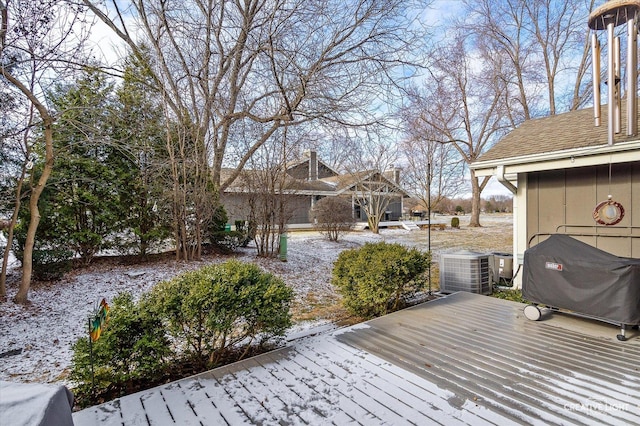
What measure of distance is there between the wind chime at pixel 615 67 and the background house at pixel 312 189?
715 cm

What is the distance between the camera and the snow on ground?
3.54 meters

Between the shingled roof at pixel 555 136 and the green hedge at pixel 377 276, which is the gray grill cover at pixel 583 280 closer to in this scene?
the green hedge at pixel 377 276

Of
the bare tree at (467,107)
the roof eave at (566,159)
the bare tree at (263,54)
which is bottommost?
the roof eave at (566,159)

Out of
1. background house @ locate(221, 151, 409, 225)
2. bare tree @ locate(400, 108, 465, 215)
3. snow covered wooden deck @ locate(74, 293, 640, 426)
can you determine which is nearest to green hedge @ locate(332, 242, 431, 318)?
snow covered wooden deck @ locate(74, 293, 640, 426)

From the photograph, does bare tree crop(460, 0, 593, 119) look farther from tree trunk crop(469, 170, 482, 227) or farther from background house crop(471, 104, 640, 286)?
background house crop(471, 104, 640, 286)

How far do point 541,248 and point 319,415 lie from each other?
3535 mm

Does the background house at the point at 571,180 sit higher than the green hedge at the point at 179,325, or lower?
higher

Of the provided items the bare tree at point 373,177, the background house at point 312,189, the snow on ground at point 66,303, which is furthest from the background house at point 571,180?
the bare tree at point 373,177

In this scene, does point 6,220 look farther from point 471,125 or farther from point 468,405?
point 471,125

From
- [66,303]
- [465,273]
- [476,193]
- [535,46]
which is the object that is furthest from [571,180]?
[476,193]

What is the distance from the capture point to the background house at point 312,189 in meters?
9.82

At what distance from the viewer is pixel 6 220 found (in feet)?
21.5

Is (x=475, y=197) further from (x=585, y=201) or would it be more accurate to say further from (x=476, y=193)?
(x=585, y=201)

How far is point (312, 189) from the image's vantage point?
20.6 m
